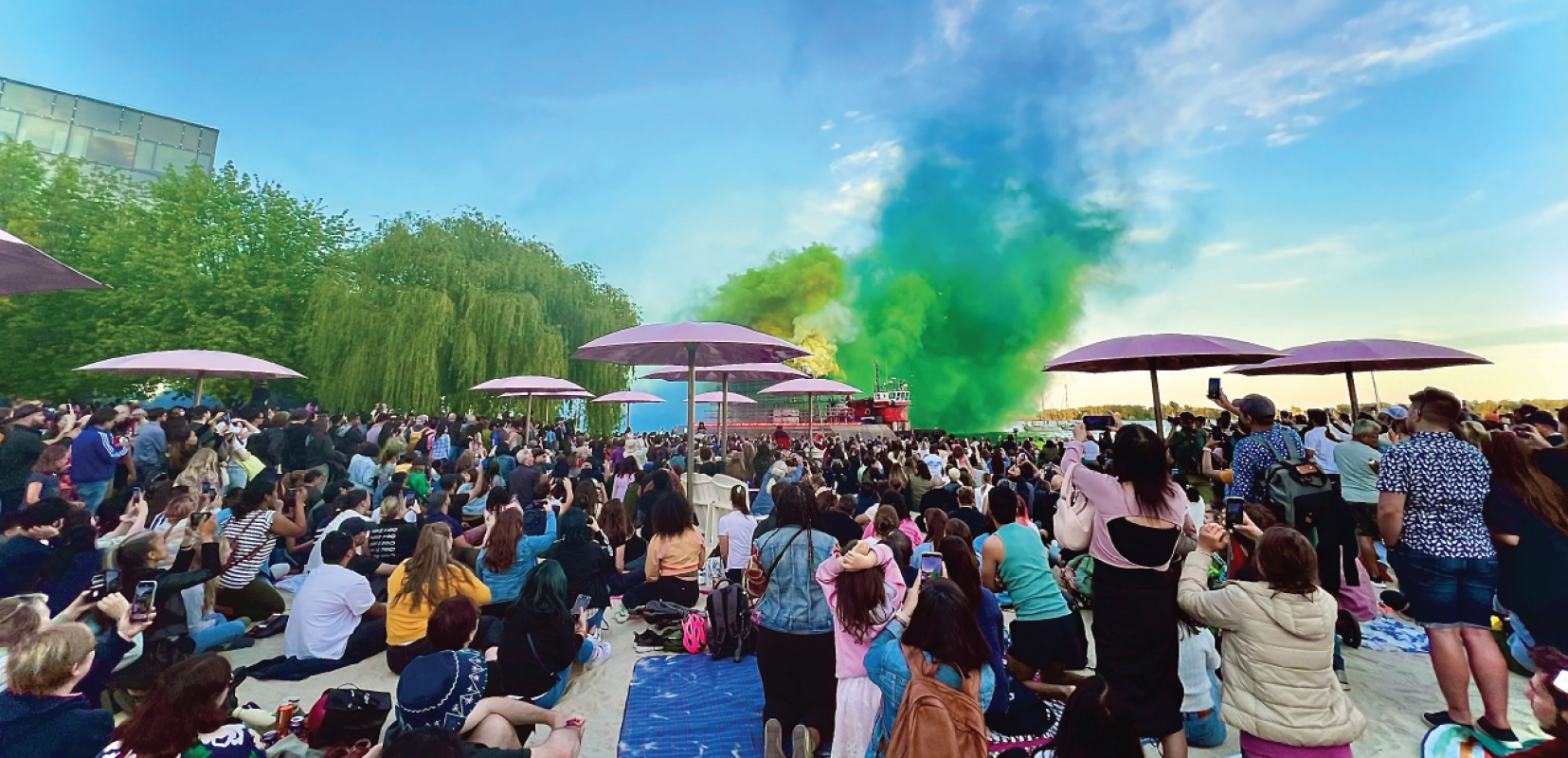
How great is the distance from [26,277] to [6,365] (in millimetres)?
21814

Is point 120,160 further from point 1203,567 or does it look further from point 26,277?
point 1203,567

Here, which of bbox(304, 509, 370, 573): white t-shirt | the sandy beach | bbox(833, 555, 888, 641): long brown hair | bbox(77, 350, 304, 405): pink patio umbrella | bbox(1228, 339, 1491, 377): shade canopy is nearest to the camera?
bbox(833, 555, 888, 641): long brown hair

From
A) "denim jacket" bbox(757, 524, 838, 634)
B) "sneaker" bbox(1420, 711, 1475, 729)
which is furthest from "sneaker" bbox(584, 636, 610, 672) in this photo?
"sneaker" bbox(1420, 711, 1475, 729)

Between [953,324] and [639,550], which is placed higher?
[953,324]

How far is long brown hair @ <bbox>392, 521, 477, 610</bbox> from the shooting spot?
183 inches

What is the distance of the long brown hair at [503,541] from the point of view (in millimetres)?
5359

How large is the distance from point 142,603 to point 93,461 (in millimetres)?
6511

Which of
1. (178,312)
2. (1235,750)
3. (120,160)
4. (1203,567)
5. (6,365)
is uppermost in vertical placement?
(120,160)

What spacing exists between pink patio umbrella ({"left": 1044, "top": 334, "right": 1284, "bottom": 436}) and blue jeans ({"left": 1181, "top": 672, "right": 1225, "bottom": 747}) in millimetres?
1857

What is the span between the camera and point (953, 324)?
4838cm

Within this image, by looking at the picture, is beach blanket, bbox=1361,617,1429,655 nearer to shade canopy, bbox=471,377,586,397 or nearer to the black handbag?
the black handbag

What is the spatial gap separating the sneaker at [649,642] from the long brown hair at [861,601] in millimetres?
3163

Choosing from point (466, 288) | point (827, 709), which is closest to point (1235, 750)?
point (827, 709)

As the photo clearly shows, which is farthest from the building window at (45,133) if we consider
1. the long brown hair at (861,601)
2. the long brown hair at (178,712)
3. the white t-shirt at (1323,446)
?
the white t-shirt at (1323,446)
